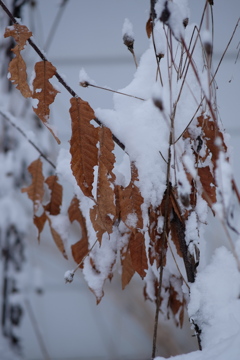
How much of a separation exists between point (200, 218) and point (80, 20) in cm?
127

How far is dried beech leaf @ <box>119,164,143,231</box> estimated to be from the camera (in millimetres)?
617

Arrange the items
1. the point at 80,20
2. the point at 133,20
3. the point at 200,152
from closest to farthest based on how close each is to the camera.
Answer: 1. the point at 200,152
2. the point at 133,20
3. the point at 80,20

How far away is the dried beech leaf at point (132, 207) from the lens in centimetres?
62

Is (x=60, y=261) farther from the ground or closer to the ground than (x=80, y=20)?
closer to the ground

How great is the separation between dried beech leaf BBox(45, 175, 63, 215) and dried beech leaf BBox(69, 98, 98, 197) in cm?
30

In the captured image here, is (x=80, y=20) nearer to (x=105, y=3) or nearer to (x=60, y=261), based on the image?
(x=105, y=3)

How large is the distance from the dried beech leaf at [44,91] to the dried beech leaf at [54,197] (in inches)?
10.7

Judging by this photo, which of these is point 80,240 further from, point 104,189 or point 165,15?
point 165,15

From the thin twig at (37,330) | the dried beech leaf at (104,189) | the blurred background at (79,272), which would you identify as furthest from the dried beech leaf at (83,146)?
the thin twig at (37,330)

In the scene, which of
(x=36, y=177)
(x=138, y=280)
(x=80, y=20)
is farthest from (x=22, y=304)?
(x=80, y=20)

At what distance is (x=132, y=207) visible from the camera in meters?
0.62

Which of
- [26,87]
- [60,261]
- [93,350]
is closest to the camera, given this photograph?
[26,87]

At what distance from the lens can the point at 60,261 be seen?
1.76 meters

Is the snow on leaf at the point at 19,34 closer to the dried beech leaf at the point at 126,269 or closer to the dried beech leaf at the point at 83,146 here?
the dried beech leaf at the point at 83,146
